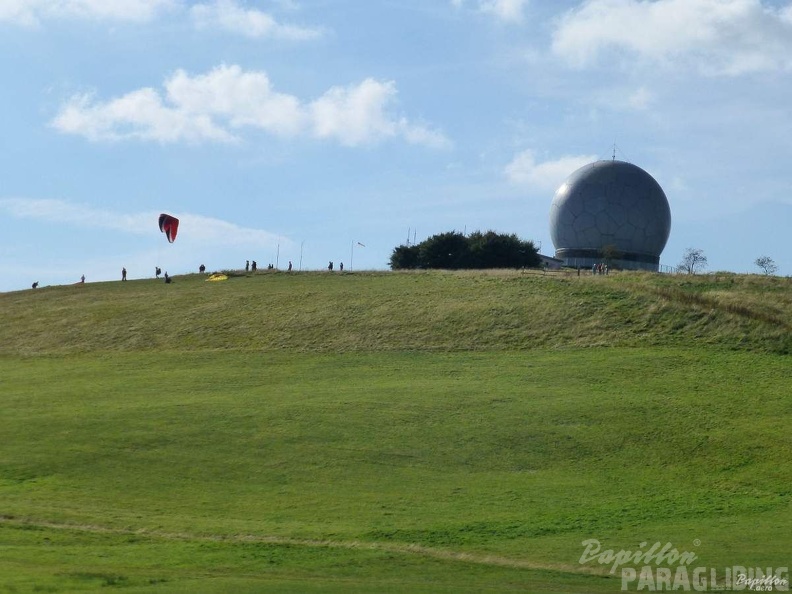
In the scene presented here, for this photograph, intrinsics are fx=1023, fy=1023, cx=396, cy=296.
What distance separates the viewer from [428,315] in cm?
5394

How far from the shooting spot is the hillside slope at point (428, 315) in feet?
159

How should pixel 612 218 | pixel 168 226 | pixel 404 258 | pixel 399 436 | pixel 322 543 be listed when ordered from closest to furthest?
pixel 322 543
pixel 399 436
pixel 168 226
pixel 612 218
pixel 404 258

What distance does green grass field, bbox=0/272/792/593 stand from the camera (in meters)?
20.2

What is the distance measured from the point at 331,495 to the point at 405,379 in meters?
14.9

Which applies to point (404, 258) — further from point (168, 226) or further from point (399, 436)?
point (399, 436)

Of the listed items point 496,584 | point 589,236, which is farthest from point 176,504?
point 589,236

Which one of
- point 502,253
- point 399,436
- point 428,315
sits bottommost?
point 399,436

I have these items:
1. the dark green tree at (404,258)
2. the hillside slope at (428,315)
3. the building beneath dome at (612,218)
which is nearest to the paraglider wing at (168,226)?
the hillside slope at (428,315)

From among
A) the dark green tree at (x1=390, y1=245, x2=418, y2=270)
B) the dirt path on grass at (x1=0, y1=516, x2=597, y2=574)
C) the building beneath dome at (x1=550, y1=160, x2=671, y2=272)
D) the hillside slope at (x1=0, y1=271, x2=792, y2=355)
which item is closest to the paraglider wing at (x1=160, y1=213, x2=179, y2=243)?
the hillside slope at (x1=0, y1=271, x2=792, y2=355)

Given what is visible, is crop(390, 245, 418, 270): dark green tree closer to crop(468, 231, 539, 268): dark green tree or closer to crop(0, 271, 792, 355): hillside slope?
crop(468, 231, 539, 268): dark green tree

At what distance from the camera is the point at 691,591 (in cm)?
1769

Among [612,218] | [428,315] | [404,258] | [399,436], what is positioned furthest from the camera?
[404,258]

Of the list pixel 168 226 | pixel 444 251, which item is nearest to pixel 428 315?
pixel 168 226

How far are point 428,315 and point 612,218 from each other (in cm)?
3464
